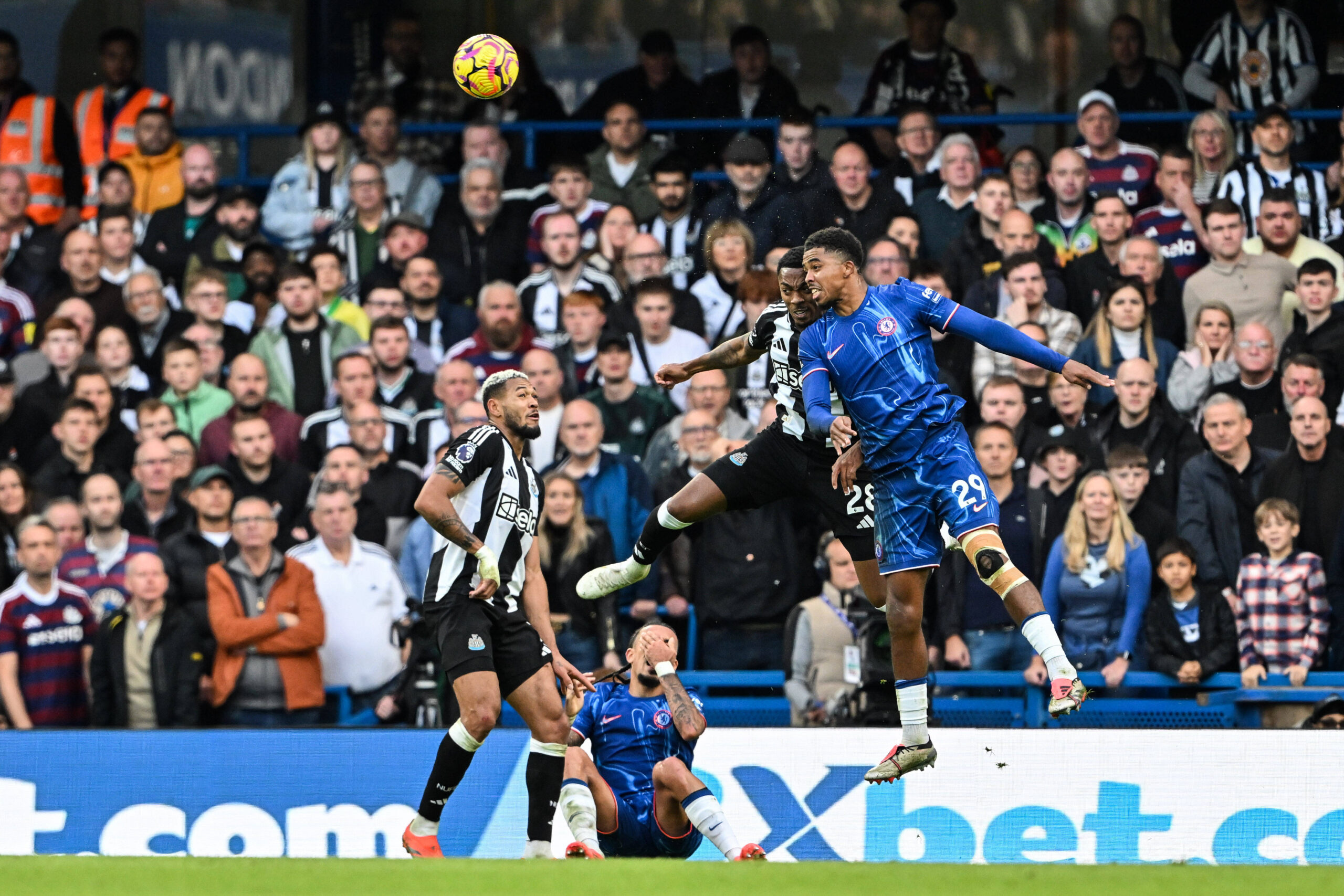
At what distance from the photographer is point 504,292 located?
42.5 feet

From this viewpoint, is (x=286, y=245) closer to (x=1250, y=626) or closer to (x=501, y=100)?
(x=501, y=100)

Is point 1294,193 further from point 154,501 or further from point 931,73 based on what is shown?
point 154,501

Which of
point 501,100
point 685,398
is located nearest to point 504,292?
point 685,398

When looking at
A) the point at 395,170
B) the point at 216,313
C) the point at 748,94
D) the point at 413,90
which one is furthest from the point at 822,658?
the point at 413,90

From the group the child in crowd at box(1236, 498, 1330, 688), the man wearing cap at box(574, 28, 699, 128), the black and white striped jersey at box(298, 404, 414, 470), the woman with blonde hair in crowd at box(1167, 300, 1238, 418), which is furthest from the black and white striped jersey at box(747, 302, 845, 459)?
the man wearing cap at box(574, 28, 699, 128)

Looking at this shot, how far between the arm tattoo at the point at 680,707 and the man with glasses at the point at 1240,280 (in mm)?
4768

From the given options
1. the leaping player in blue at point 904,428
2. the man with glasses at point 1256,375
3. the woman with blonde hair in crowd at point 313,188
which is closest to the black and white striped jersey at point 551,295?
the woman with blonde hair in crowd at point 313,188

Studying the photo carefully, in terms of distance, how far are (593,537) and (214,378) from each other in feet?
11.8

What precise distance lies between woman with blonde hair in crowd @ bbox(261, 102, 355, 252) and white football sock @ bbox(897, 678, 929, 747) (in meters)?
7.35

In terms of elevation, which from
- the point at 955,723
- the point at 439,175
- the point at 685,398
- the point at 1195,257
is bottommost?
the point at 955,723

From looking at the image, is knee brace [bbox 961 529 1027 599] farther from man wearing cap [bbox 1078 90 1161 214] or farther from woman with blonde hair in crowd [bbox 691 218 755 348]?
man wearing cap [bbox 1078 90 1161 214]

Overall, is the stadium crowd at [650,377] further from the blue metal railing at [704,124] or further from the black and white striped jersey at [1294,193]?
the blue metal railing at [704,124]

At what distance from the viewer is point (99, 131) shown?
52.3 feet

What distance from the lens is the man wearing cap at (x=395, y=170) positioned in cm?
1455
